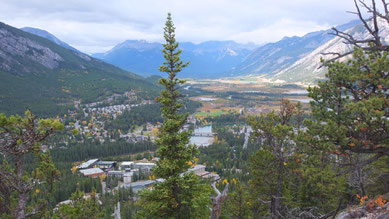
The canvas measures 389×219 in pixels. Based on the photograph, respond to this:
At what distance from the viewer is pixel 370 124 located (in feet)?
35.5

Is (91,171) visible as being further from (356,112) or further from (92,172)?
(356,112)

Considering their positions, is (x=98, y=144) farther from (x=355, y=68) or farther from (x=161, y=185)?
(x=355, y=68)

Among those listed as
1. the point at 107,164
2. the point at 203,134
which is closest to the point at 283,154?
the point at 107,164

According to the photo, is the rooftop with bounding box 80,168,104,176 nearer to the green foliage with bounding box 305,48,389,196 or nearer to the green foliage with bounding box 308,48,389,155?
the green foliage with bounding box 305,48,389,196

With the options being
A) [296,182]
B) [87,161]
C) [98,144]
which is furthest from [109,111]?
[296,182]

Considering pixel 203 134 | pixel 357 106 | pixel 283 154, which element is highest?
pixel 357 106

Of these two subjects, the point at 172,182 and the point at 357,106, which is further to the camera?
the point at 172,182

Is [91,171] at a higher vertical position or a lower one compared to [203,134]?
lower

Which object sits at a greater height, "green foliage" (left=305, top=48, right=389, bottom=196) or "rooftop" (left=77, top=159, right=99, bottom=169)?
"green foliage" (left=305, top=48, right=389, bottom=196)

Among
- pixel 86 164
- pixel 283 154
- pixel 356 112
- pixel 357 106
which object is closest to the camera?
pixel 357 106

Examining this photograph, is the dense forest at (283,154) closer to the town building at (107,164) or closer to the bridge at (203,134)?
the town building at (107,164)

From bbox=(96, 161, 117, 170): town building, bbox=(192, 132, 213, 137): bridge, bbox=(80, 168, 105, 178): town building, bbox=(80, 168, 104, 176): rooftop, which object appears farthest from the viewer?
bbox=(192, 132, 213, 137): bridge

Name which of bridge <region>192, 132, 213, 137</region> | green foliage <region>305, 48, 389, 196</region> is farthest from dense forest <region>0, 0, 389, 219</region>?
bridge <region>192, 132, 213, 137</region>

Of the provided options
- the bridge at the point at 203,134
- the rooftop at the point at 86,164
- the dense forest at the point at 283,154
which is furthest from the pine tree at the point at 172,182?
the bridge at the point at 203,134
